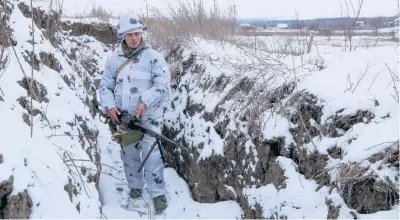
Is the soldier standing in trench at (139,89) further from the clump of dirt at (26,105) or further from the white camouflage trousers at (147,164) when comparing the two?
the clump of dirt at (26,105)

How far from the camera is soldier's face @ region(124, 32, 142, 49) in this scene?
3846 millimetres

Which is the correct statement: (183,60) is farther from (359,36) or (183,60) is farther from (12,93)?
(12,93)

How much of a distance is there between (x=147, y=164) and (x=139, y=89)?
723mm

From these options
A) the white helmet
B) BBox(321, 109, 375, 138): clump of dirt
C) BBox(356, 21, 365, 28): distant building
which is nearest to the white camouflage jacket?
the white helmet

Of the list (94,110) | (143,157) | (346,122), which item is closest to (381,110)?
(346,122)

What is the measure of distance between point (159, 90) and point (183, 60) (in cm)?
224

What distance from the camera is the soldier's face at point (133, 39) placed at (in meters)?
3.85

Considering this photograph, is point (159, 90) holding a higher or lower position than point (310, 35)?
lower

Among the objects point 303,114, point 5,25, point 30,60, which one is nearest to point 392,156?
point 303,114

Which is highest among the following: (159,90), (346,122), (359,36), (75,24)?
(75,24)

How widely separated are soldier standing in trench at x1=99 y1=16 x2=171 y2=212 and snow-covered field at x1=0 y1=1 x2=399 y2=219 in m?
0.29

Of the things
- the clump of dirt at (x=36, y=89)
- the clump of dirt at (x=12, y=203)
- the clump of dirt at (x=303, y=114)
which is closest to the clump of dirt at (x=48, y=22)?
the clump of dirt at (x=36, y=89)

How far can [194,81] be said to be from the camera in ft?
17.6

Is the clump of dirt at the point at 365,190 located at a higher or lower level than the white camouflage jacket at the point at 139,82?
lower
